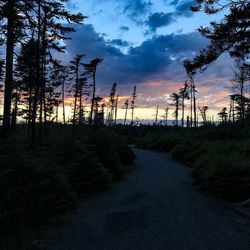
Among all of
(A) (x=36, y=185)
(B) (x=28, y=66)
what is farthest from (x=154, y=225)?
(B) (x=28, y=66)

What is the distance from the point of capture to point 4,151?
8.20 meters

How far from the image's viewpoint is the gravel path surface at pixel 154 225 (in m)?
5.63

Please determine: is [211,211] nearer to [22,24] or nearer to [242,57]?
[242,57]

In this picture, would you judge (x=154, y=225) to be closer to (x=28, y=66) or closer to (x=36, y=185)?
(x=36, y=185)

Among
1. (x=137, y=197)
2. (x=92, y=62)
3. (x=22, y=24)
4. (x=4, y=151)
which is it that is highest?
(x=92, y=62)

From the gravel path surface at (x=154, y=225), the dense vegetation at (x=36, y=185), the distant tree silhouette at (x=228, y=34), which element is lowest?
the gravel path surface at (x=154, y=225)

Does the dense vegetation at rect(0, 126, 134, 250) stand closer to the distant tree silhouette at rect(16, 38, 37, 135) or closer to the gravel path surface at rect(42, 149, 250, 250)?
the gravel path surface at rect(42, 149, 250, 250)

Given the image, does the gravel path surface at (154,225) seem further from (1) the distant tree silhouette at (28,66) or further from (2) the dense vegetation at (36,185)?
(1) the distant tree silhouette at (28,66)

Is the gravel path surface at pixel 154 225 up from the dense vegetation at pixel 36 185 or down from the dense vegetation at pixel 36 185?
down

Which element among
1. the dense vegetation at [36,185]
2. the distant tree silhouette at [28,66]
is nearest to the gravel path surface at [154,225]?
the dense vegetation at [36,185]

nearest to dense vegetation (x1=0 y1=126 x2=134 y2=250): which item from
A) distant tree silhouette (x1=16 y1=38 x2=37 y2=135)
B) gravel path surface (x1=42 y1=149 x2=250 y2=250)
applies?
gravel path surface (x1=42 y1=149 x2=250 y2=250)

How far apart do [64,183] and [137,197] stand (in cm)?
271

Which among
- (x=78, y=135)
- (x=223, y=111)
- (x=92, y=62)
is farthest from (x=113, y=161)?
(x=223, y=111)

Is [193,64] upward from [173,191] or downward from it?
upward
